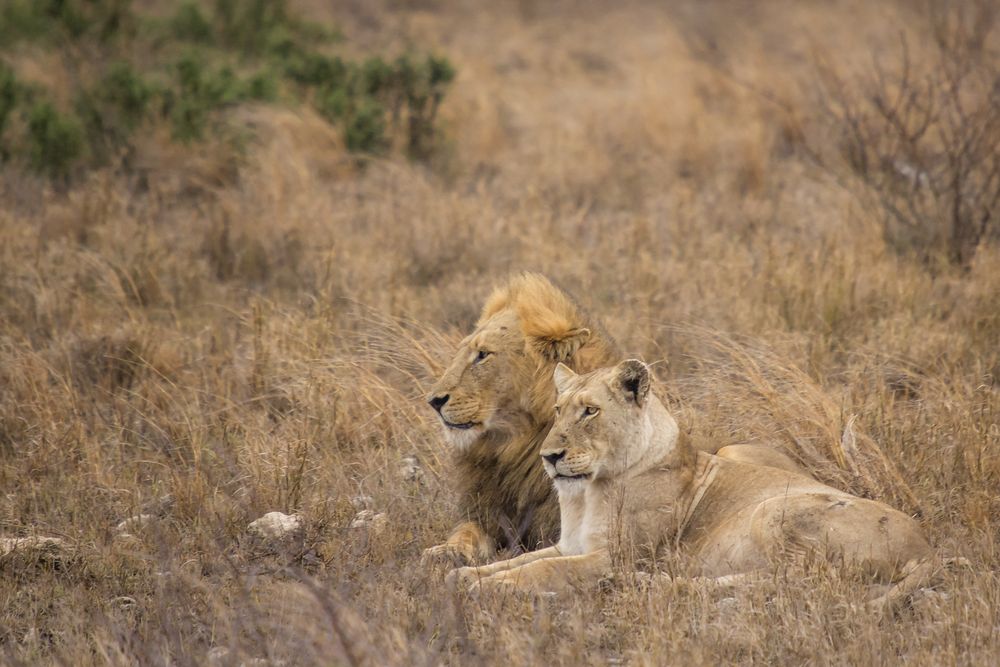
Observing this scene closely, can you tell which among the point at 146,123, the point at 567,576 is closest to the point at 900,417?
the point at 567,576

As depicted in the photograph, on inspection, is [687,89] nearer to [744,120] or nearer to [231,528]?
[744,120]

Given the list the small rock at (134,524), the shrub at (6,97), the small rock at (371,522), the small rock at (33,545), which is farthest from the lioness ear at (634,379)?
the shrub at (6,97)

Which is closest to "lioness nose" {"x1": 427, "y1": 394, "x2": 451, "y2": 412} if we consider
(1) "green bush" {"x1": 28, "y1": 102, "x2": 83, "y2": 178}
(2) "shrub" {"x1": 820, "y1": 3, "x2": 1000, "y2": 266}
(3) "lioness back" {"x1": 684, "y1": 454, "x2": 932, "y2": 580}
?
(3) "lioness back" {"x1": 684, "y1": 454, "x2": 932, "y2": 580}

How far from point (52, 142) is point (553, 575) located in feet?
29.1

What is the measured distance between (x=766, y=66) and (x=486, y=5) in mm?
10528

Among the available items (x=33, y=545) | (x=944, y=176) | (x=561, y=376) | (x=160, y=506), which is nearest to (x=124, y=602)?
(x=33, y=545)

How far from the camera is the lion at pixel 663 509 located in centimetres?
450

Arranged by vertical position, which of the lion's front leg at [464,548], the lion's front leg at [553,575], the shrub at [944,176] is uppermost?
the shrub at [944,176]

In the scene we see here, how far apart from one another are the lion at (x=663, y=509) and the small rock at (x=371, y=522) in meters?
0.68

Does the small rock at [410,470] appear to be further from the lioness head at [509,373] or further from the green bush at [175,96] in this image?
the green bush at [175,96]

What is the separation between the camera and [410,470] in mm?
6164

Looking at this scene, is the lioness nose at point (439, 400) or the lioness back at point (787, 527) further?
the lioness nose at point (439, 400)

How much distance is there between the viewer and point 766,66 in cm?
1480

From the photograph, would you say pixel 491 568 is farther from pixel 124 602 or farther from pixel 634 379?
pixel 124 602
